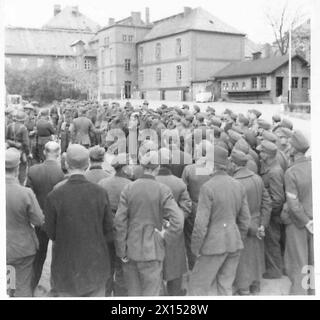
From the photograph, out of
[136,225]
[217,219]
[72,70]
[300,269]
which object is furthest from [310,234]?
[72,70]

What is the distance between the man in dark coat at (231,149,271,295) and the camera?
4.77m

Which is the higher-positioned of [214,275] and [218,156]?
[218,156]

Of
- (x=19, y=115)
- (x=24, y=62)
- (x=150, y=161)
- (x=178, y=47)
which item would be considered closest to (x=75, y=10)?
(x=24, y=62)

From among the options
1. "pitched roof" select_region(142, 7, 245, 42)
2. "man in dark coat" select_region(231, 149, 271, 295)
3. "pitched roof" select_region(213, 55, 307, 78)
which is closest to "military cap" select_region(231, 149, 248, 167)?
"man in dark coat" select_region(231, 149, 271, 295)

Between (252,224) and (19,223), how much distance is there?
2392mm

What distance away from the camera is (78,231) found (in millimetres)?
3918

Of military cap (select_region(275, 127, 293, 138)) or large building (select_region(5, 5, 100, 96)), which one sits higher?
large building (select_region(5, 5, 100, 96))

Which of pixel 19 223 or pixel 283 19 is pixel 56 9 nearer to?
pixel 19 223

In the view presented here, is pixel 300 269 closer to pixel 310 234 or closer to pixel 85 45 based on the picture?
pixel 310 234

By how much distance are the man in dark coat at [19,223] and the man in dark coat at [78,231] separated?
0.80 feet

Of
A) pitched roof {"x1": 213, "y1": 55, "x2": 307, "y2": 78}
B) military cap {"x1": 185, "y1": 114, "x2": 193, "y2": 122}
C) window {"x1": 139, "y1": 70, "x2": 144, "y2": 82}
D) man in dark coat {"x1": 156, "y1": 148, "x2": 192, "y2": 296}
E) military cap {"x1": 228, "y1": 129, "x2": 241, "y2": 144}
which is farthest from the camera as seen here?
pitched roof {"x1": 213, "y1": 55, "x2": 307, "y2": 78}

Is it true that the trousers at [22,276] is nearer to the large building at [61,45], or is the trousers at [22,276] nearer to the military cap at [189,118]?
the large building at [61,45]

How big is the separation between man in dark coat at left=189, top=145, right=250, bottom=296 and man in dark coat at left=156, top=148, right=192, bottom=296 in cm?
19

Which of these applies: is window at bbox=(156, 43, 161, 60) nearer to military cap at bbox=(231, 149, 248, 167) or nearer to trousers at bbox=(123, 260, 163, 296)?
military cap at bbox=(231, 149, 248, 167)
